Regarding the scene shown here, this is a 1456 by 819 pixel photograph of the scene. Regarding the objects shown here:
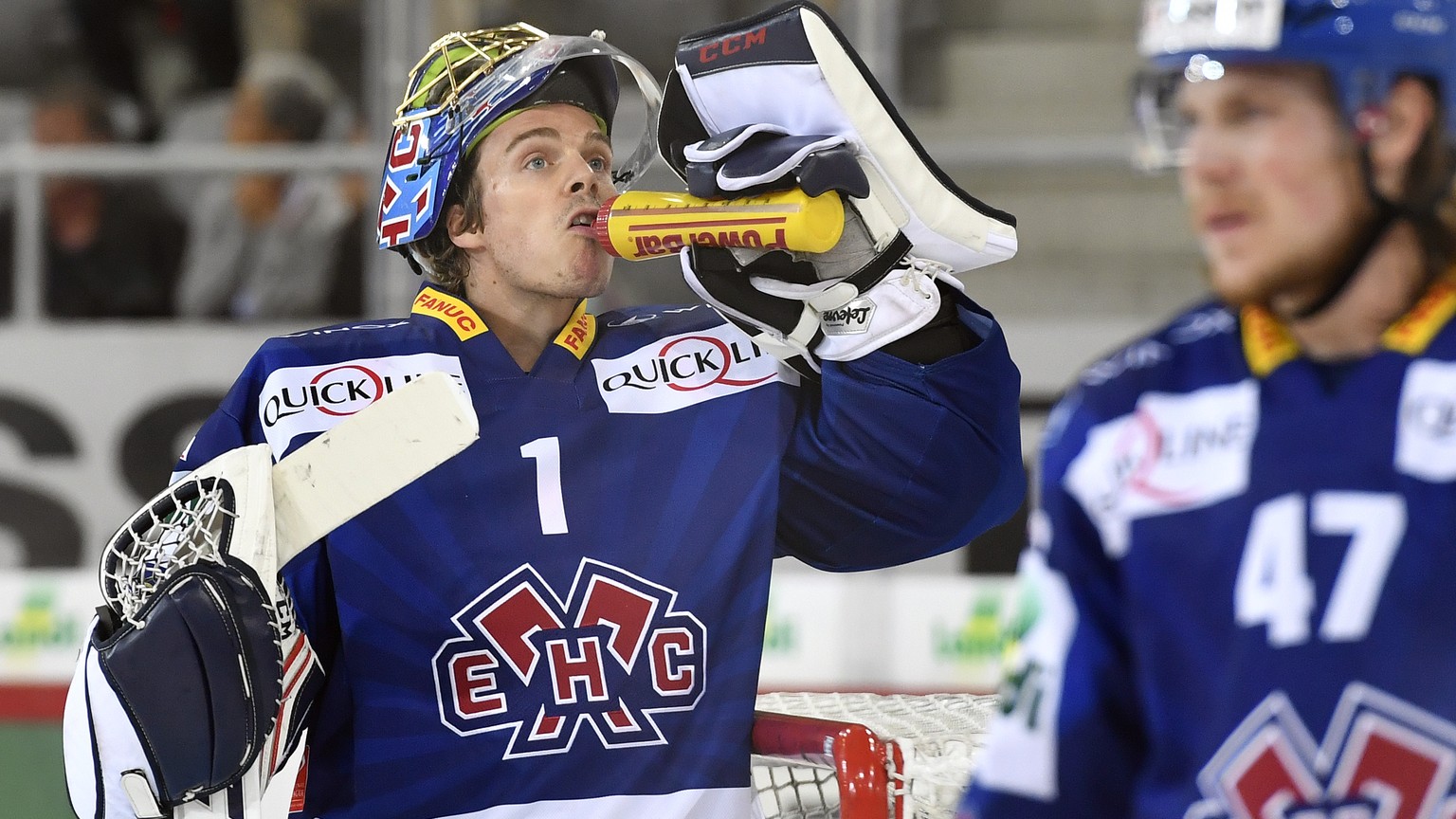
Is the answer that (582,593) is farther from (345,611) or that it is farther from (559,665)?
(345,611)

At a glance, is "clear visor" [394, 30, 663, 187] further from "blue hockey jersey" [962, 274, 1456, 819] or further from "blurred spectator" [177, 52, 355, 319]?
"blurred spectator" [177, 52, 355, 319]

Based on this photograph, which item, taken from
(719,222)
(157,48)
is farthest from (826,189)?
(157,48)

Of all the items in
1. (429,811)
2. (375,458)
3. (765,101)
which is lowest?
(429,811)

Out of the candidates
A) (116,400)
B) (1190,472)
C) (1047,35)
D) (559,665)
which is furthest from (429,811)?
(1047,35)

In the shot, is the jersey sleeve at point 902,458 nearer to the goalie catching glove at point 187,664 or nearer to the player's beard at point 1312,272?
the goalie catching glove at point 187,664

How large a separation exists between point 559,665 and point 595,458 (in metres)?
0.27

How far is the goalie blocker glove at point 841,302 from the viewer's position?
1991 mm

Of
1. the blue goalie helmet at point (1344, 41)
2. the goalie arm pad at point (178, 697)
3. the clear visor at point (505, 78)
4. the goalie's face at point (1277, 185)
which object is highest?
the blue goalie helmet at point (1344, 41)

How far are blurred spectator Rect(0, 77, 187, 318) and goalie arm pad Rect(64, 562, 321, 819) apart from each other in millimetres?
3751

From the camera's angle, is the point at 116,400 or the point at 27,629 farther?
the point at 116,400

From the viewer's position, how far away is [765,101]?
1983 millimetres

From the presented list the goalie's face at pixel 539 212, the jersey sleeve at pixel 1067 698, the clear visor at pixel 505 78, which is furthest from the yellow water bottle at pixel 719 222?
the jersey sleeve at pixel 1067 698

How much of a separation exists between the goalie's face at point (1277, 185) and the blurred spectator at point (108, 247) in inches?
185

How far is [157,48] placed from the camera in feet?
19.8
